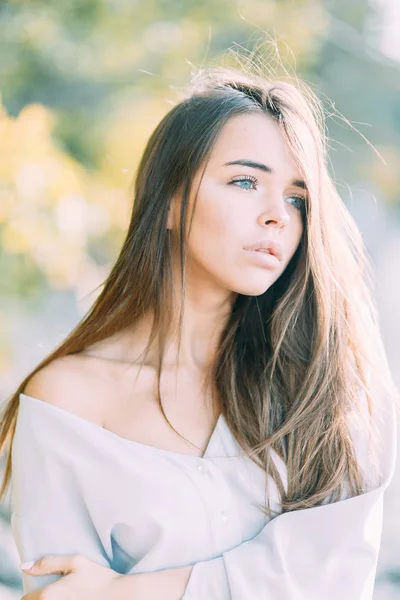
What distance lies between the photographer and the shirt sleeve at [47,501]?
1502mm

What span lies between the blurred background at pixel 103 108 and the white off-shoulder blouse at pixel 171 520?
1.48 m

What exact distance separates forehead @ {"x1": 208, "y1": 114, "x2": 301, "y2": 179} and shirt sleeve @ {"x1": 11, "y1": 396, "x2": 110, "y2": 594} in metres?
0.67

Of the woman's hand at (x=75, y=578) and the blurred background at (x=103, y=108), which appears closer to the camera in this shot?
the woman's hand at (x=75, y=578)

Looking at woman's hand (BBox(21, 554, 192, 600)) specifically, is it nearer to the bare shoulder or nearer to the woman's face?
the bare shoulder

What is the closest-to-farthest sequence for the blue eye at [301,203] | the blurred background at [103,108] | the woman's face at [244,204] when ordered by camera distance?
the woman's face at [244,204], the blue eye at [301,203], the blurred background at [103,108]

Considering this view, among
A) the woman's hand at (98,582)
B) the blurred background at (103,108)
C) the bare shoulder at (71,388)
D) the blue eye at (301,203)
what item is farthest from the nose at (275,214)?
the blurred background at (103,108)

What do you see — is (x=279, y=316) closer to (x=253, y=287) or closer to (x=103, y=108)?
(x=253, y=287)

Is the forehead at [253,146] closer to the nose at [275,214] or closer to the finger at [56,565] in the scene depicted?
the nose at [275,214]

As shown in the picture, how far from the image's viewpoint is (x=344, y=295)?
5.81ft

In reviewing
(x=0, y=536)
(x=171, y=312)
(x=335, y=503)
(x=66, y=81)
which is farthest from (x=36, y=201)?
(x=335, y=503)

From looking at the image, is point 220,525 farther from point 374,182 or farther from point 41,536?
point 374,182

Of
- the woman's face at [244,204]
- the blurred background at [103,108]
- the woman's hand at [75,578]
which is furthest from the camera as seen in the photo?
the blurred background at [103,108]

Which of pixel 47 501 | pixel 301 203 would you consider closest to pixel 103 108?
pixel 301 203

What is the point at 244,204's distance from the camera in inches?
62.0
